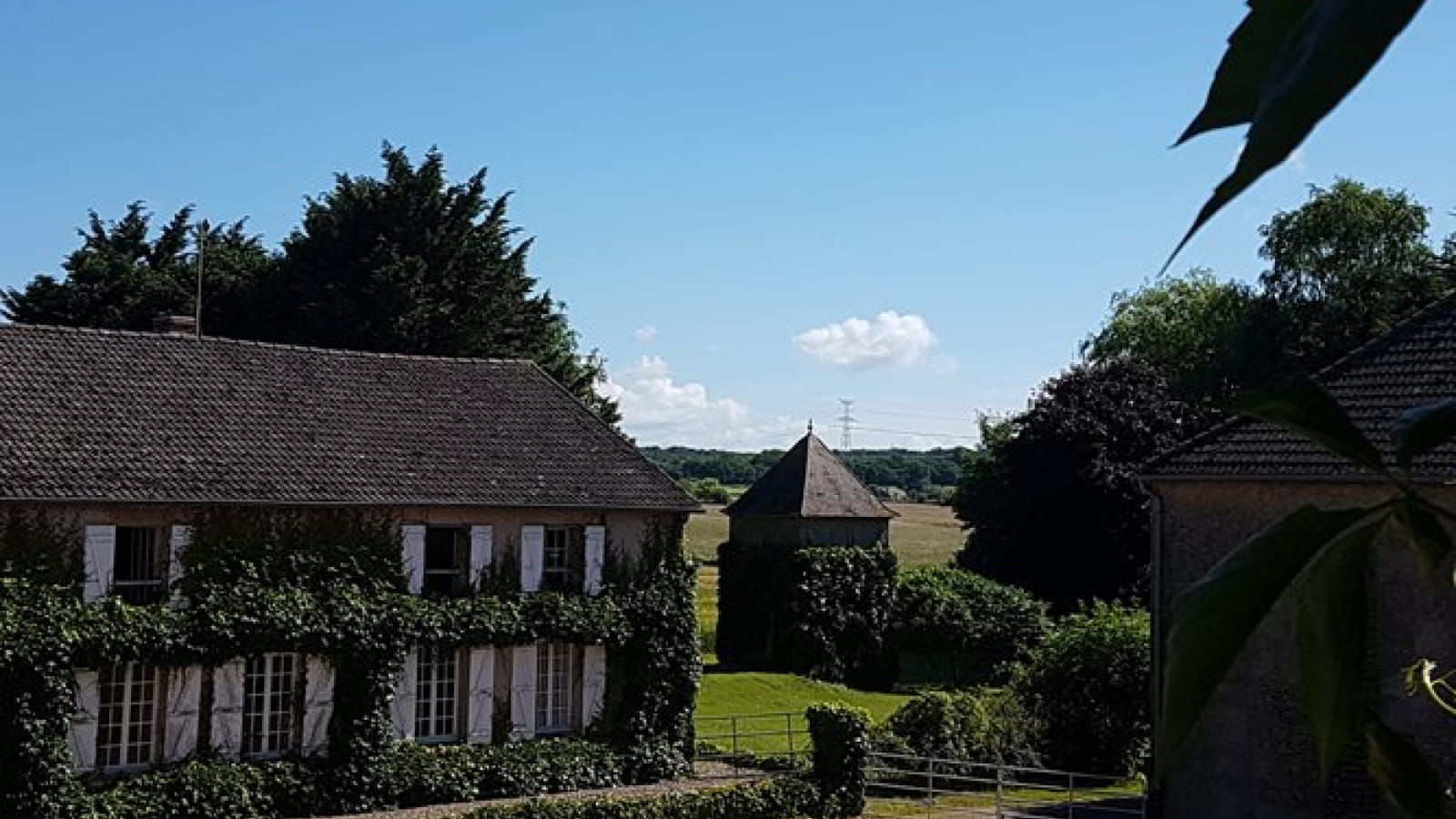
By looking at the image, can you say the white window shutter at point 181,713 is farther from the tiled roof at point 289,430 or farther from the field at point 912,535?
the field at point 912,535

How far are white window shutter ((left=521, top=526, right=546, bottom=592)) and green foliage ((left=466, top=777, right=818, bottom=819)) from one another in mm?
5154

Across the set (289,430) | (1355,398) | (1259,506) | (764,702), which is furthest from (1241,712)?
(764,702)

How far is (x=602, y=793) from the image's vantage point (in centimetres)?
2806

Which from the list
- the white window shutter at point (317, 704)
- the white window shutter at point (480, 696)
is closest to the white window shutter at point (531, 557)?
the white window shutter at point (480, 696)

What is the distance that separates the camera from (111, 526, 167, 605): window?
81.5 ft

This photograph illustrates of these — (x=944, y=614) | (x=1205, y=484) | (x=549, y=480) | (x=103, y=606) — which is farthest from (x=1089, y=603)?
(x=103, y=606)

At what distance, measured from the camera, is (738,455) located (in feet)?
461

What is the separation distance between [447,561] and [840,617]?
17040 mm

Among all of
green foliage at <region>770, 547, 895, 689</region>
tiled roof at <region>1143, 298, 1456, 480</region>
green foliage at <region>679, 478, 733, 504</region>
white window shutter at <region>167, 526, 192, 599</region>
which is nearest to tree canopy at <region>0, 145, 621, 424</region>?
green foliage at <region>770, 547, 895, 689</region>

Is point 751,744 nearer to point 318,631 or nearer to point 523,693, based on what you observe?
point 523,693

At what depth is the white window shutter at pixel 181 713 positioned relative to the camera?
24.8 metres

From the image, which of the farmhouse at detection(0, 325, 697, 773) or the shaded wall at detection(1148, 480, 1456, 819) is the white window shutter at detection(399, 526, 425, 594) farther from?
the shaded wall at detection(1148, 480, 1456, 819)

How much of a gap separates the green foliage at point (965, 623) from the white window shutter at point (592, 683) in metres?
15.3

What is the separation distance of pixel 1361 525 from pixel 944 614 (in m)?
43.4
